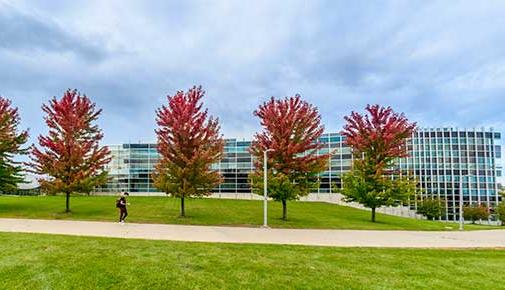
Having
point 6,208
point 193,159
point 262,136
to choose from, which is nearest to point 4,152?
point 6,208

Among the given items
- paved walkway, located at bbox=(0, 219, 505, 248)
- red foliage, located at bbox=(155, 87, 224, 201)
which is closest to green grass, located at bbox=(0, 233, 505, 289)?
paved walkway, located at bbox=(0, 219, 505, 248)

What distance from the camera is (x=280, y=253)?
1167cm

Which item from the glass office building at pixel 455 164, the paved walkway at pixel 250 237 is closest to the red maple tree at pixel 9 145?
the paved walkway at pixel 250 237

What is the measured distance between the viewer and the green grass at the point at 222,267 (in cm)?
848

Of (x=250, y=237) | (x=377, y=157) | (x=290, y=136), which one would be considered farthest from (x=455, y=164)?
(x=250, y=237)

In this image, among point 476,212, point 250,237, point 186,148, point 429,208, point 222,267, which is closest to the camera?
point 222,267

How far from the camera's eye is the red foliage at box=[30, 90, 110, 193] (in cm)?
2539

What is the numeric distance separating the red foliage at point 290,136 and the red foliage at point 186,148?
10.2 ft

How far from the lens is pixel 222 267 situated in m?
9.59

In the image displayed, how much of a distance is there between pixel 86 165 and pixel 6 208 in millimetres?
8119

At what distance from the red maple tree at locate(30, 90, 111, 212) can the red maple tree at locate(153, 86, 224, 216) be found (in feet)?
15.1

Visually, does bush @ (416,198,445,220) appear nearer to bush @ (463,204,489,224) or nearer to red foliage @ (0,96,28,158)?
bush @ (463,204,489,224)

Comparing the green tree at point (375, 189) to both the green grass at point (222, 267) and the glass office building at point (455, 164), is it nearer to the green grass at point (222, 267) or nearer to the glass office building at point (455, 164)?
the green grass at point (222, 267)

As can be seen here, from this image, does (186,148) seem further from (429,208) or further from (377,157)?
(429,208)
